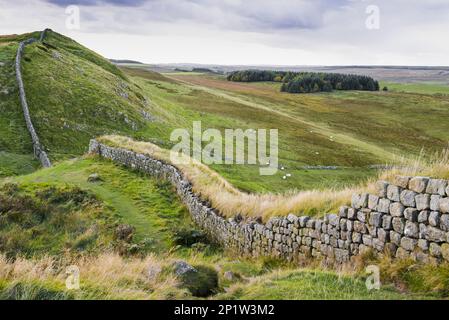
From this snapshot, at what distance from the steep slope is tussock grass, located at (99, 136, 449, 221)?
21234 mm

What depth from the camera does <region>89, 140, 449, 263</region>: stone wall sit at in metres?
9.40

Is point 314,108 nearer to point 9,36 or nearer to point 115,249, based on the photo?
point 9,36

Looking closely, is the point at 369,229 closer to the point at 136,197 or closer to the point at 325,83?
the point at 136,197

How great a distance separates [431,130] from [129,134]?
6944 centimetres

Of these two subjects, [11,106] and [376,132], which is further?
[376,132]

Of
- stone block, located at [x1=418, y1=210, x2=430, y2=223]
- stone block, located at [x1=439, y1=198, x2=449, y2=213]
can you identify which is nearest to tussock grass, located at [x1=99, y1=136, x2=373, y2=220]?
stone block, located at [x1=418, y1=210, x2=430, y2=223]

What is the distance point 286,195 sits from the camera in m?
16.5

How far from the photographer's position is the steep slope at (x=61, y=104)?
4544cm

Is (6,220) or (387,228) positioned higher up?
(387,228)

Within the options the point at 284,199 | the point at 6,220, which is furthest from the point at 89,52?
the point at 284,199

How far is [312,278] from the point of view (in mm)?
9742

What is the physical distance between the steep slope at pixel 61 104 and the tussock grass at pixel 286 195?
21.2m

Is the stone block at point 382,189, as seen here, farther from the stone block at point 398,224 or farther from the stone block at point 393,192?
the stone block at point 398,224

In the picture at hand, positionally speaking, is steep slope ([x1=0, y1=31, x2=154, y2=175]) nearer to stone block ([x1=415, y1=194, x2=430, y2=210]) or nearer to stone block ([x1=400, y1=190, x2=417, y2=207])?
stone block ([x1=400, y1=190, x2=417, y2=207])
